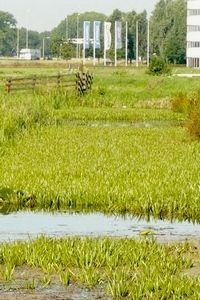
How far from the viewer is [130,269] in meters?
10.3

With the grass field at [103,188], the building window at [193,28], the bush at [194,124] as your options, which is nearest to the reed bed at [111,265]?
the grass field at [103,188]

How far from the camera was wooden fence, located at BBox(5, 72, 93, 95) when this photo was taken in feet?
168

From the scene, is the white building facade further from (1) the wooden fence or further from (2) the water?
(2) the water

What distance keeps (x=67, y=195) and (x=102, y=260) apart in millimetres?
5252

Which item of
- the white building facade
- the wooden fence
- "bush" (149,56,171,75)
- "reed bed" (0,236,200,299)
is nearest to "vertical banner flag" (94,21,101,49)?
the white building facade

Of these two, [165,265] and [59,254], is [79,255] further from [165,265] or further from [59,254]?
[165,265]

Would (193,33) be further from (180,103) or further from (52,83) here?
(180,103)

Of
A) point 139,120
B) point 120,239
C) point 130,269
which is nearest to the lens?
point 130,269

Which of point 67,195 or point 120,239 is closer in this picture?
point 120,239

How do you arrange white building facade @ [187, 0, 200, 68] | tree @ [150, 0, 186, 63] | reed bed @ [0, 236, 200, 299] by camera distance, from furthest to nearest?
white building facade @ [187, 0, 200, 68] < tree @ [150, 0, 186, 63] < reed bed @ [0, 236, 200, 299]

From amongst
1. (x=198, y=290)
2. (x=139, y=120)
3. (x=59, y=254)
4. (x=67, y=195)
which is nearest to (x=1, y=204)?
(x=67, y=195)

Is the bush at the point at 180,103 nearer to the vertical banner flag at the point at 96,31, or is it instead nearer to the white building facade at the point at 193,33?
the vertical banner flag at the point at 96,31

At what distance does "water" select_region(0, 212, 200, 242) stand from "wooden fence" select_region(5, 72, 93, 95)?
117 feet

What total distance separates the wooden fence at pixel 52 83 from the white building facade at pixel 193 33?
77544mm
